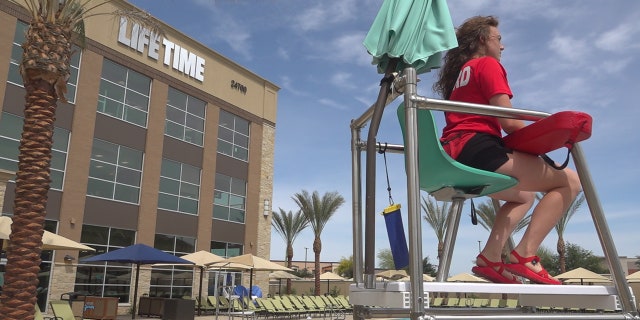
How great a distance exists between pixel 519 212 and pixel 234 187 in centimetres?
2876

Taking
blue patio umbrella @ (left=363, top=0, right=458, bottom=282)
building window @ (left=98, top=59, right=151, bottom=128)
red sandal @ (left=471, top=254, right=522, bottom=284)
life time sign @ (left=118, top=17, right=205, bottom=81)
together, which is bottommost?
red sandal @ (left=471, top=254, right=522, bottom=284)

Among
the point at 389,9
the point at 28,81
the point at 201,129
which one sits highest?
the point at 201,129

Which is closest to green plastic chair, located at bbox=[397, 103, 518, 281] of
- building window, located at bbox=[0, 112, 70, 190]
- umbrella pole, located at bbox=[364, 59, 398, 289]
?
umbrella pole, located at bbox=[364, 59, 398, 289]

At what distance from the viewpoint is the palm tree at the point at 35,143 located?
27.3 ft

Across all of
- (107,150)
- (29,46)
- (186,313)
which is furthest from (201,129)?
(29,46)

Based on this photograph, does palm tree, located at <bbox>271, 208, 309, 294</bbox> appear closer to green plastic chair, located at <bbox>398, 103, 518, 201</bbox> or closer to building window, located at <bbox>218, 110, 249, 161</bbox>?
building window, located at <bbox>218, 110, 249, 161</bbox>

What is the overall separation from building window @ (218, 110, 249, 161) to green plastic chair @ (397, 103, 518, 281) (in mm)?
27947

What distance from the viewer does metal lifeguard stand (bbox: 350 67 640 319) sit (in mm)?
1641

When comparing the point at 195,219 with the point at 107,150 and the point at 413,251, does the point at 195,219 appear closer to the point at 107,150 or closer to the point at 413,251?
the point at 107,150

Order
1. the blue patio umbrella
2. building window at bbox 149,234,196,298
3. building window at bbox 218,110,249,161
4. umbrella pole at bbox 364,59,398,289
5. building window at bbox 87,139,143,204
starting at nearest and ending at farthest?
1. umbrella pole at bbox 364,59,398,289
2. the blue patio umbrella
3. building window at bbox 87,139,143,204
4. building window at bbox 149,234,196,298
5. building window at bbox 218,110,249,161

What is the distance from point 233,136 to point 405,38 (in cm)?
2941

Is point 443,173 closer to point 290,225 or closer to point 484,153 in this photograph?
point 484,153

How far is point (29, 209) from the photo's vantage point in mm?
8508

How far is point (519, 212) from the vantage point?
246cm
